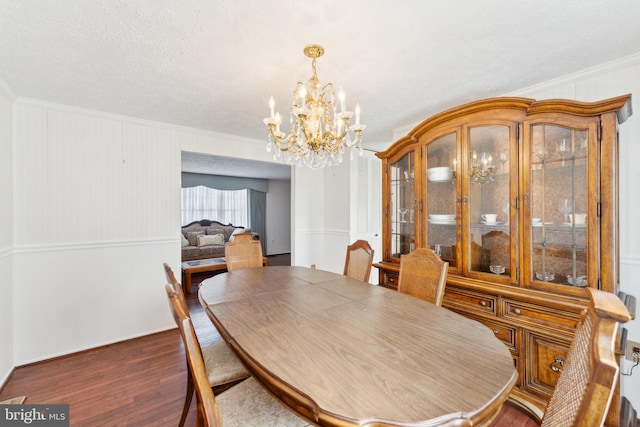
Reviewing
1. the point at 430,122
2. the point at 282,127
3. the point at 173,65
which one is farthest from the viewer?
the point at 282,127

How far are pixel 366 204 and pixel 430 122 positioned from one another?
1999 millimetres

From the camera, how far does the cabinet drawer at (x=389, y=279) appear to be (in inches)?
100

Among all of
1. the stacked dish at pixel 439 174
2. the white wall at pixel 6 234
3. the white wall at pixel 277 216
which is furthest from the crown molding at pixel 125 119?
the white wall at pixel 277 216

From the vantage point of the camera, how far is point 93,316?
8.78 feet

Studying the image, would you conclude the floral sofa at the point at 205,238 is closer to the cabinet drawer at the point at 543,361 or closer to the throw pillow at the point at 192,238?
the throw pillow at the point at 192,238

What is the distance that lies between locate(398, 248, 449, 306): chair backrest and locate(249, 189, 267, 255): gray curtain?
6.21 meters

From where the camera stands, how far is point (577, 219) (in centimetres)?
172

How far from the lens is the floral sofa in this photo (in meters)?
5.78

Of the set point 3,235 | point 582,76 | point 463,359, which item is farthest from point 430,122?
point 3,235

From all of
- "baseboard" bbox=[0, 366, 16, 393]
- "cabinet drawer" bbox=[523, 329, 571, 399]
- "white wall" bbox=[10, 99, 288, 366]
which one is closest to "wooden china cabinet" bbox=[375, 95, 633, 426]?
"cabinet drawer" bbox=[523, 329, 571, 399]

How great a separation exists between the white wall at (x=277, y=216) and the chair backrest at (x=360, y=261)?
5892 mm

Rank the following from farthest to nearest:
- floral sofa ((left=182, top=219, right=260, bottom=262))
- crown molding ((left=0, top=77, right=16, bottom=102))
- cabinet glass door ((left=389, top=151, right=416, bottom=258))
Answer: floral sofa ((left=182, top=219, right=260, bottom=262)) → cabinet glass door ((left=389, top=151, right=416, bottom=258)) → crown molding ((left=0, top=77, right=16, bottom=102))

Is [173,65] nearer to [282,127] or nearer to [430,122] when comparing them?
[282,127]

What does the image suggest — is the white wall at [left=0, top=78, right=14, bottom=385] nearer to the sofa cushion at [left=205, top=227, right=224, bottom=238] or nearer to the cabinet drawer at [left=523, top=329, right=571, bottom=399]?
the cabinet drawer at [left=523, top=329, right=571, bottom=399]
